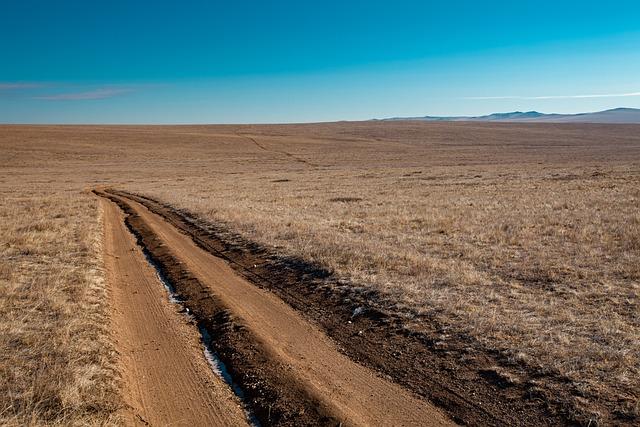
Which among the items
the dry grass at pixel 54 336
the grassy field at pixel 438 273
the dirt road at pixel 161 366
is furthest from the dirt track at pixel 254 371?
the grassy field at pixel 438 273

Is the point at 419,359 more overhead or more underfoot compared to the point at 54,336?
more underfoot

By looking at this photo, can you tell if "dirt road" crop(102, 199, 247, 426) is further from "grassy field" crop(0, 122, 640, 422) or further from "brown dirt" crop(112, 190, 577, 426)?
"brown dirt" crop(112, 190, 577, 426)

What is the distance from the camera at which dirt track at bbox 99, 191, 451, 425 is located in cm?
604

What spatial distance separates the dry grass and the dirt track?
1.54 feet

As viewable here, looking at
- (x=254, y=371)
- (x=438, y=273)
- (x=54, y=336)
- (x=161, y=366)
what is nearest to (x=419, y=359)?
(x=254, y=371)

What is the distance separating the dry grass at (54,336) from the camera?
5691mm

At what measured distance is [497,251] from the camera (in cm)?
1424

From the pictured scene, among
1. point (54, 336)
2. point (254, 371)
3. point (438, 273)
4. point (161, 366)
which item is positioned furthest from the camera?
point (438, 273)

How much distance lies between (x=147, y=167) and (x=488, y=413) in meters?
73.1

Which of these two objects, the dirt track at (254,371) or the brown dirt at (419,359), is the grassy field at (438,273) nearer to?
the brown dirt at (419,359)

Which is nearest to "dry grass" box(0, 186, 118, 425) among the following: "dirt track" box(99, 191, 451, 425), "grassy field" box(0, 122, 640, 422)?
"grassy field" box(0, 122, 640, 422)

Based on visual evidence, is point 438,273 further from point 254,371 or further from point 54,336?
point 54,336

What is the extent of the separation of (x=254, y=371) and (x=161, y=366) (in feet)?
4.83

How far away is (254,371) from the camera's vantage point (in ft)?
23.4
